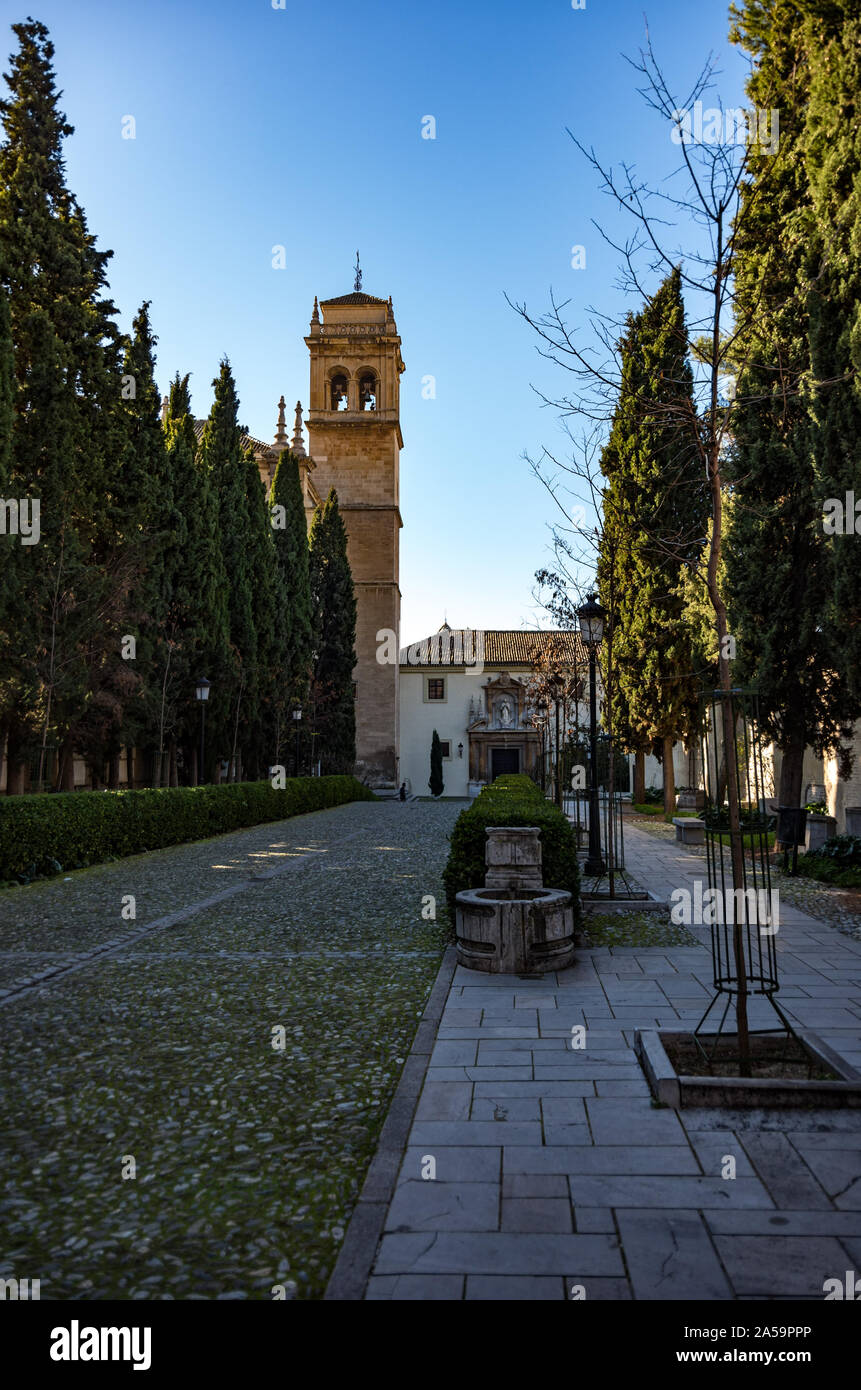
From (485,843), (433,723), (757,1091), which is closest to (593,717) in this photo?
(485,843)

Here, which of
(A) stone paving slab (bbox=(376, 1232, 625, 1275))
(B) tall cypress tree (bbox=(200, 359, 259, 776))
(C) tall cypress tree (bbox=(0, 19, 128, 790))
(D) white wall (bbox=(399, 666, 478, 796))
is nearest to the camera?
(A) stone paving slab (bbox=(376, 1232, 625, 1275))

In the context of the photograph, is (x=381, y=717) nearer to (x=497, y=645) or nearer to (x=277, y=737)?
(x=497, y=645)

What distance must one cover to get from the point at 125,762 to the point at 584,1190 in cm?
2288

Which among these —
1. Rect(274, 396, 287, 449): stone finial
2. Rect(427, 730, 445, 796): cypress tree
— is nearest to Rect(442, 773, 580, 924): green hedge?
Rect(274, 396, 287, 449): stone finial

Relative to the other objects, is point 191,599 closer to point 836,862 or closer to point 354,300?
point 836,862

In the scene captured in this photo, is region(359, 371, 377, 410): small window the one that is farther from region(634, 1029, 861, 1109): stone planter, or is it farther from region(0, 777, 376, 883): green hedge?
region(634, 1029, 861, 1109): stone planter

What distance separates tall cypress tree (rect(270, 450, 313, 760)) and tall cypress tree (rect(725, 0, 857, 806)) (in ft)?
53.5

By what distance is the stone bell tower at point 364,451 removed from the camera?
41.5 m

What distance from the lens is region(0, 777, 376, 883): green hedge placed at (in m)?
11.0

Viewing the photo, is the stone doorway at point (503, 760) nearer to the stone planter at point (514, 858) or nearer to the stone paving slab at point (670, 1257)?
the stone planter at point (514, 858)

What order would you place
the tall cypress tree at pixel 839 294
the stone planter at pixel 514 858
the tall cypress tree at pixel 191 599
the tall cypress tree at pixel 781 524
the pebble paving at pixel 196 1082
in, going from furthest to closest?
the tall cypress tree at pixel 191 599, the tall cypress tree at pixel 781 524, the tall cypress tree at pixel 839 294, the stone planter at pixel 514 858, the pebble paving at pixel 196 1082

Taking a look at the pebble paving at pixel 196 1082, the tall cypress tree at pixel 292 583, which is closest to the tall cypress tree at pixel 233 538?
the tall cypress tree at pixel 292 583

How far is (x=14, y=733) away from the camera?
48.9 feet

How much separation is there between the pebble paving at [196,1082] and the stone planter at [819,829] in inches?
250
